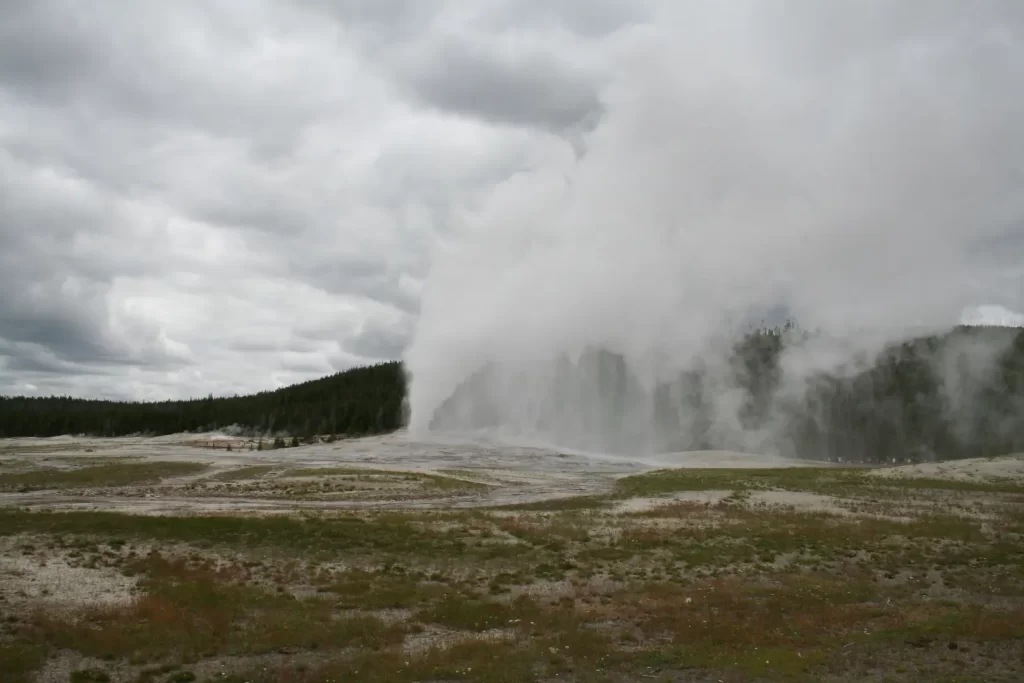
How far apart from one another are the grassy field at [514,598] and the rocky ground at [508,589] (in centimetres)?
11

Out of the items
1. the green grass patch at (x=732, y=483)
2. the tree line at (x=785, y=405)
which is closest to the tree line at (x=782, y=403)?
the tree line at (x=785, y=405)

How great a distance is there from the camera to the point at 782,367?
177 metres

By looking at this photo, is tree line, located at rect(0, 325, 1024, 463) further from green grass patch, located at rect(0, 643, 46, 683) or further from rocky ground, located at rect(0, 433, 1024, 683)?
green grass patch, located at rect(0, 643, 46, 683)

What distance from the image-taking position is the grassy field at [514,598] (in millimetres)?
18062

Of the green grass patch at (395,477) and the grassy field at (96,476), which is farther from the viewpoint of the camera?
the green grass patch at (395,477)

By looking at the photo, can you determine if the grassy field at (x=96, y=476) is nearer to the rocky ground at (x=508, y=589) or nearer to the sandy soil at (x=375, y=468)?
the sandy soil at (x=375, y=468)

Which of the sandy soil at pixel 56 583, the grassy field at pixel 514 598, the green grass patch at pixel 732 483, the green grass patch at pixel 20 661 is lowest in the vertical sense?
the green grass patch at pixel 732 483

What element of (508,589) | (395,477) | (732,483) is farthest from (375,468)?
(508,589)

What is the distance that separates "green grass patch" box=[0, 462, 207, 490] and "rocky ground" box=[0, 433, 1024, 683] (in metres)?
9.36

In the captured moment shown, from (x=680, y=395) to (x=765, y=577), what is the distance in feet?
497

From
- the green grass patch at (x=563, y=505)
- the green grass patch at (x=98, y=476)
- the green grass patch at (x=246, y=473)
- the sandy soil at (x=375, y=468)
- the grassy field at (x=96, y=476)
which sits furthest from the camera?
the green grass patch at (x=246, y=473)

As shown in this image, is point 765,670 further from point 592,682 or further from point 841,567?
Answer: point 841,567

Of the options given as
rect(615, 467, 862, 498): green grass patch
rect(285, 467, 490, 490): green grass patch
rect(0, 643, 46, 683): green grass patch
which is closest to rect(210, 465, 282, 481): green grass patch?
rect(285, 467, 490, 490): green grass patch

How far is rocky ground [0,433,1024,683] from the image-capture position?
59.8 ft
